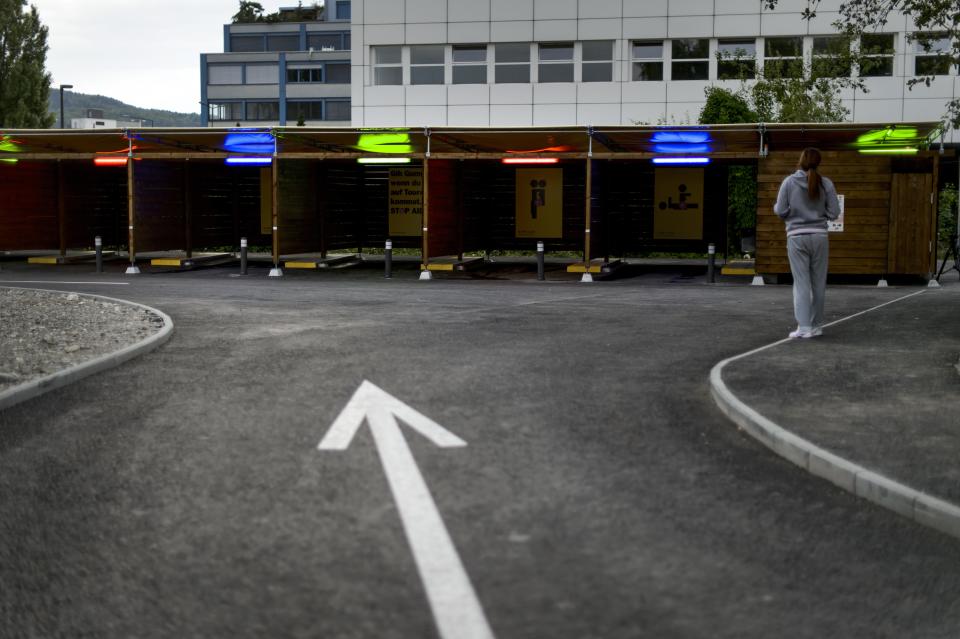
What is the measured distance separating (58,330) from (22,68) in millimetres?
48729

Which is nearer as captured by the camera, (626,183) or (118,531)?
(118,531)

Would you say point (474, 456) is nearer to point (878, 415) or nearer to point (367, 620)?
point (367, 620)

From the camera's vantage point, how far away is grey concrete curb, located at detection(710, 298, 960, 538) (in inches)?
210

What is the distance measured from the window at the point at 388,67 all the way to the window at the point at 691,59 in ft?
36.9

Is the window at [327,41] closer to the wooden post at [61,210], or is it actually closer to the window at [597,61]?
the window at [597,61]

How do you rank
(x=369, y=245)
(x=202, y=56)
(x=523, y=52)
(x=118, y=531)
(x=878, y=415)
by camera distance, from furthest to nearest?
(x=202, y=56) → (x=523, y=52) → (x=369, y=245) → (x=878, y=415) → (x=118, y=531)

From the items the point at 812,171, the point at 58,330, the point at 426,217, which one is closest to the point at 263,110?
the point at 426,217

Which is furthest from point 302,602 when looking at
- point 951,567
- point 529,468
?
point 951,567

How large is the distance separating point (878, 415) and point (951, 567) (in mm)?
2959

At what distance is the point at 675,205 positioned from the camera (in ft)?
94.9

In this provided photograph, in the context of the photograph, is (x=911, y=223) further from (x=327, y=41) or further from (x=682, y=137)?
(x=327, y=41)

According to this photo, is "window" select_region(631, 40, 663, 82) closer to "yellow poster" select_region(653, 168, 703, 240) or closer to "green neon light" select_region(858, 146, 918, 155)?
"yellow poster" select_region(653, 168, 703, 240)

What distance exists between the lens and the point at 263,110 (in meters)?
103

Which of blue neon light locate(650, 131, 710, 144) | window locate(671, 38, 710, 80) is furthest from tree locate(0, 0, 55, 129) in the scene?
blue neon light locate(650, 131, 710, 144)
